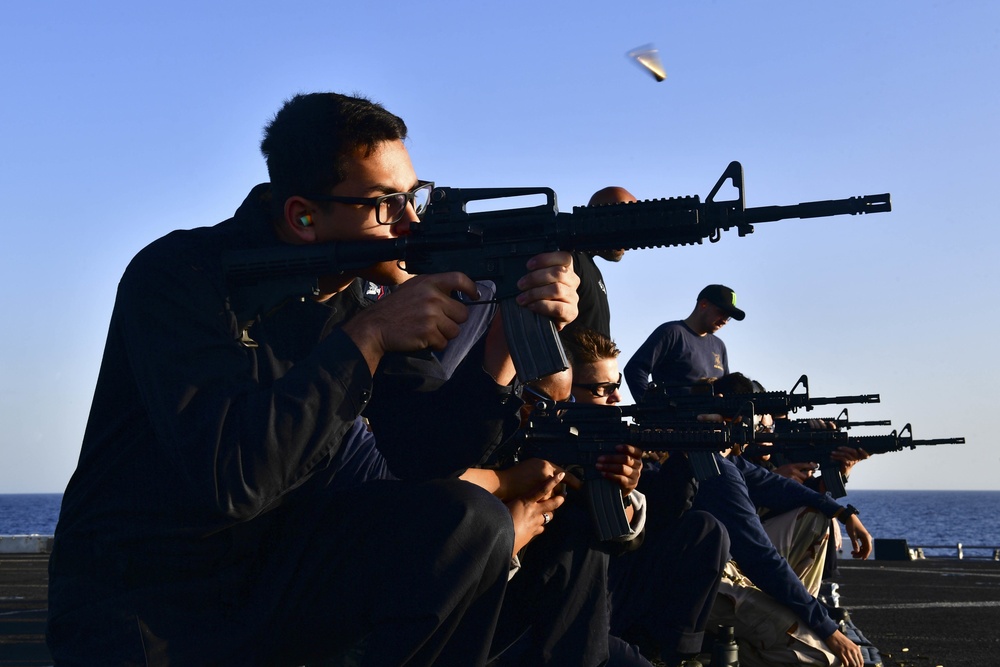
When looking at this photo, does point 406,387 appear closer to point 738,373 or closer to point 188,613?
point 188,613

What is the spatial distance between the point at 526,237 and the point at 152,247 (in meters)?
1.21

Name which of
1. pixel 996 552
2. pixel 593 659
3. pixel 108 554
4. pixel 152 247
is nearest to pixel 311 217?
pixel 152 247

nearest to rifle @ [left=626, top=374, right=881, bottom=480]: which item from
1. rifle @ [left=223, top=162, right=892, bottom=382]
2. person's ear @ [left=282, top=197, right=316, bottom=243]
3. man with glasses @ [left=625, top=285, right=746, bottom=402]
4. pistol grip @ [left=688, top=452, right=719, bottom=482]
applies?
pistol grip @ [left=688, top=452, right=719, bottom=482]

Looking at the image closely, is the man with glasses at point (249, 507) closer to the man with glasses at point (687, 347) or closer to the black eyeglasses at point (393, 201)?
the black eyeglasses at point (393, 201)

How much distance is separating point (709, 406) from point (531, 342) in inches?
178

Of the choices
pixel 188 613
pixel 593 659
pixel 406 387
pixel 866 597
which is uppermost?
pixel 406 387

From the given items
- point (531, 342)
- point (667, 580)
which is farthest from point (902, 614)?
point (531, 342)

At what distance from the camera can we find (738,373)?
9398 mm

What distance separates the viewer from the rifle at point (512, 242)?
3.38 m

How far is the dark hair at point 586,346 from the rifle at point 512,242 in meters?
2.51

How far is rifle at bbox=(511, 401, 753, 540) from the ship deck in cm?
287

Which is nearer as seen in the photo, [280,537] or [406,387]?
[280,537]

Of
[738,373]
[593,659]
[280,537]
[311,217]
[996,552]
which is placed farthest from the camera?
[996,552]

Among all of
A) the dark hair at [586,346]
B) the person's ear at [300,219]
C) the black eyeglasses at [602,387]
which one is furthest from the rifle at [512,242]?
the black eyeglasses at [602,387]
